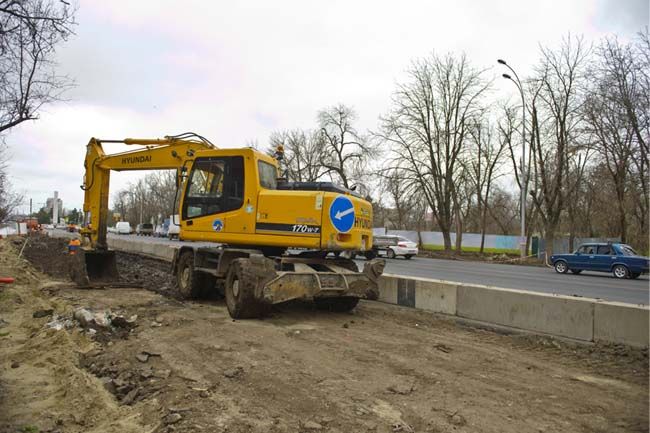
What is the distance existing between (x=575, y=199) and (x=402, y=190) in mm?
12713

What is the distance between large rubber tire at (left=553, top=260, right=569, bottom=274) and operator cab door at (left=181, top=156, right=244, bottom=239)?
784 inches

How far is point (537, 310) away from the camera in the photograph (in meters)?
7.76

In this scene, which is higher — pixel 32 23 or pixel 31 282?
pixel 32 23

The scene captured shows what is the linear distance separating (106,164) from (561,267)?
21039mm

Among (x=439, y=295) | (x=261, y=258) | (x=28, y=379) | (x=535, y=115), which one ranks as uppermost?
(x=535, y=115)

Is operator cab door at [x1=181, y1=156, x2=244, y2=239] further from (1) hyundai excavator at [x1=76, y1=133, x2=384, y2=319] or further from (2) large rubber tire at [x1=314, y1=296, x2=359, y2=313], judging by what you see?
(2) large rubber tire at [x1=314, y1=296, x2=359, y2=313]

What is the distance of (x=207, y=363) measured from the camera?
6.21 metres

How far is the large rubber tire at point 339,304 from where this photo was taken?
10094 mm

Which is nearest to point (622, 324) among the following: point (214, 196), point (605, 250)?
point (214, 196)

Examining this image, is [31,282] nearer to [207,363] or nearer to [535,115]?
[207,363]

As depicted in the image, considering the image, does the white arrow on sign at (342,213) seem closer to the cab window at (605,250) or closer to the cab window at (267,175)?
the cab window at (267,175)

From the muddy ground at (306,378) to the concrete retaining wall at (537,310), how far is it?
254 mm

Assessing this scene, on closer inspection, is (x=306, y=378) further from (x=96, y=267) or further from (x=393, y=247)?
(x=393, y=247)

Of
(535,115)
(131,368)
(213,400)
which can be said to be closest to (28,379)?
(131,368)
